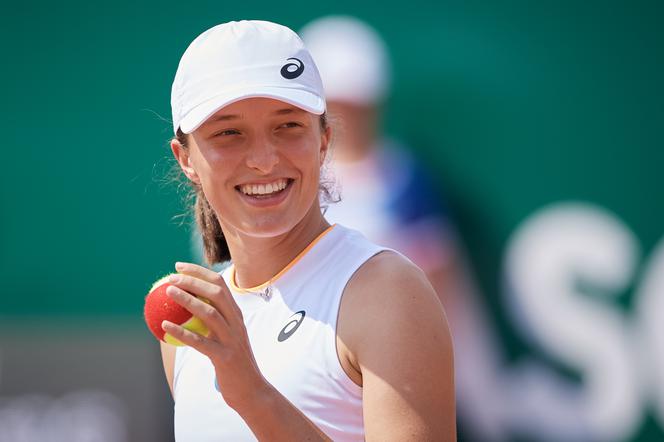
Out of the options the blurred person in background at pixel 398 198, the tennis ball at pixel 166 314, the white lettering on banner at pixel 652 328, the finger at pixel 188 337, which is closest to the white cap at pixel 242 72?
the tennis ball at pixel 166 314

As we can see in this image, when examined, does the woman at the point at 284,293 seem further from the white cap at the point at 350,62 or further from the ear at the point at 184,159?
the white cap at the point at 350,62

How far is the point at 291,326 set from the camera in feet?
7.68

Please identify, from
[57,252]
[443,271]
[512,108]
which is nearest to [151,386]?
[57,252]

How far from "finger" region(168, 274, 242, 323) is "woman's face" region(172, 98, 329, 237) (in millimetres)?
420

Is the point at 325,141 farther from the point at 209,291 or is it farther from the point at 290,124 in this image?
the point at 209,291

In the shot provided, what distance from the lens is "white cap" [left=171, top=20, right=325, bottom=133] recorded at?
7.52 ft

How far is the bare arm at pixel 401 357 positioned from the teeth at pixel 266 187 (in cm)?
32

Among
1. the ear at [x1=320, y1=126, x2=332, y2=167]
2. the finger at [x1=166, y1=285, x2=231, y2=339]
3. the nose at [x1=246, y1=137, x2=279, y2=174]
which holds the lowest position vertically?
the finger at [x1=166, y1=285, x2=231, y2=339]

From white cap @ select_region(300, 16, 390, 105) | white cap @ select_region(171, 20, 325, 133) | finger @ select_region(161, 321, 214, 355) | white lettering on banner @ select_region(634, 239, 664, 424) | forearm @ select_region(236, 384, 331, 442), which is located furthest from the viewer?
white cap @ select_region(300, 16, 390, 105)

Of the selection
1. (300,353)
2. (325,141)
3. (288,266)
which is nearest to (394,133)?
(325,141)

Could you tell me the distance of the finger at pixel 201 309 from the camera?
1.93 metres

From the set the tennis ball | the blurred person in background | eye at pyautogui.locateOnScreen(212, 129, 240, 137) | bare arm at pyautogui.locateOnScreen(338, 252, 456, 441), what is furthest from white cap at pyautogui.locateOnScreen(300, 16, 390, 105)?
the tennis ball

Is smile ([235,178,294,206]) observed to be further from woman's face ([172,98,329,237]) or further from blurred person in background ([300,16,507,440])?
blurred person in background ([300,16,507,440])

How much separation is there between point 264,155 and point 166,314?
0.45 m
